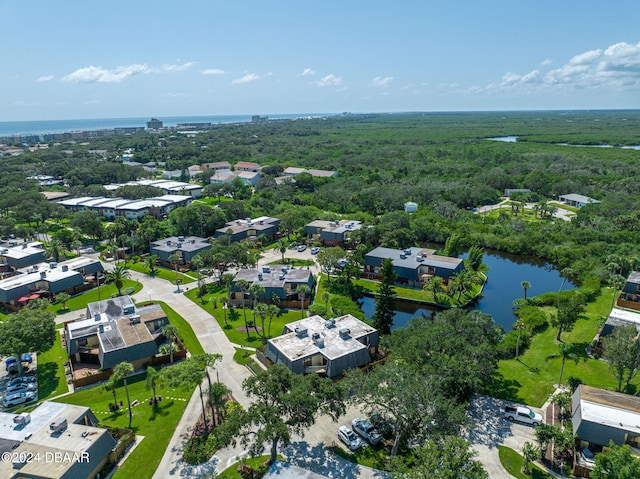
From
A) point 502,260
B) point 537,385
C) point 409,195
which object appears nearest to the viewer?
point 537,385

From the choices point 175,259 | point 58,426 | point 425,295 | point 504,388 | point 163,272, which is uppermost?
point 58,426

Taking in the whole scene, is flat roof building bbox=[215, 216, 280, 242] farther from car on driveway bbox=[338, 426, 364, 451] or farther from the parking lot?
car on driveway bbox=[338, 426, 364, 451]

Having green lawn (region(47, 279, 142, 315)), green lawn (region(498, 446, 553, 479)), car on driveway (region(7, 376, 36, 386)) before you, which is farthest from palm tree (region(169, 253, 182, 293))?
green lawn (region(498, 446, 553, 479))

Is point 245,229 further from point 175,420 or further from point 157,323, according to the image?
point 175,420

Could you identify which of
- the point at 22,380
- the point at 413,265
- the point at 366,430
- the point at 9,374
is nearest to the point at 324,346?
the point at 366,430

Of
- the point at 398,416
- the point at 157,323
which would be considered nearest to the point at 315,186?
the point at 157,323

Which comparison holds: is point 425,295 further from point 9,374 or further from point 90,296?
point 9,374
